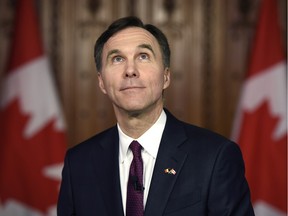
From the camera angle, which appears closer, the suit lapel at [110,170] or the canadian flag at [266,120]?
the suit lapel at [110,170]

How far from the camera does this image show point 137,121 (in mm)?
1765

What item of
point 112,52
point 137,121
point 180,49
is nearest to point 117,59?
point 112,52

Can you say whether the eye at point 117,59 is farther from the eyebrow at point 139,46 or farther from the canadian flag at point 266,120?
the canadian flag at point 266,120

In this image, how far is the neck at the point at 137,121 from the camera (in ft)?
5.76

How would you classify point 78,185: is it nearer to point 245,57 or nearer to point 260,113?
point 260,113

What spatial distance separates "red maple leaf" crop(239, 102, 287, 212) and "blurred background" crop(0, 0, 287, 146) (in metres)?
0.30

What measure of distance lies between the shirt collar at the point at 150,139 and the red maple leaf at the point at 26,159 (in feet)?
5.49

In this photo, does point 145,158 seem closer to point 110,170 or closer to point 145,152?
point 145,152

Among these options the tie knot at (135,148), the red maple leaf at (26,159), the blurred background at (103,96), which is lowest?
the red maple leaf at (26,159)

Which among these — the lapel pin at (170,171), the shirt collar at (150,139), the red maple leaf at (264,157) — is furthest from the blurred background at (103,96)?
the lapel pin at (170,171)

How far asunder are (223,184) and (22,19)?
2358 mm

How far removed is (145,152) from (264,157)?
5.80ft

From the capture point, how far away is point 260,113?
3.38 metres

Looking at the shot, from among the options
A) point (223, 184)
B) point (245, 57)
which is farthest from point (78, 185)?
point (245, 57)
